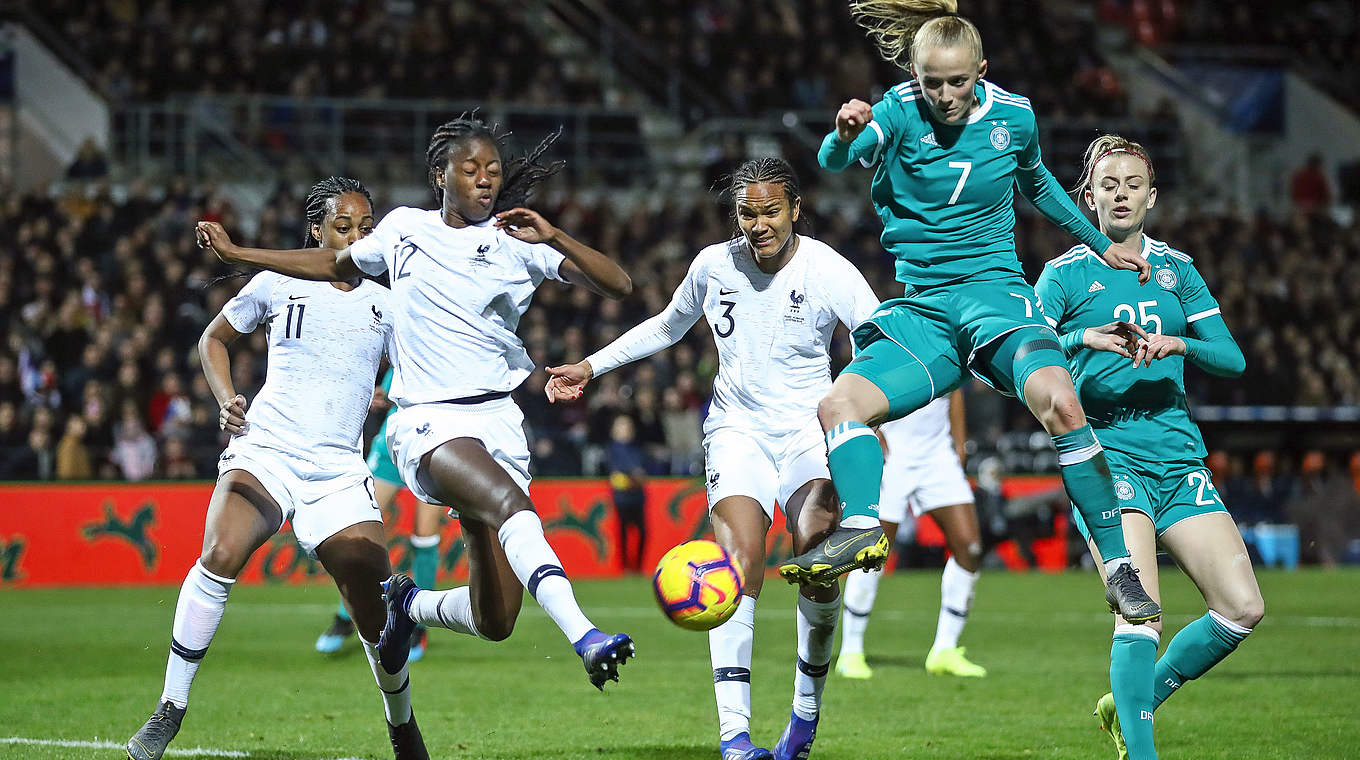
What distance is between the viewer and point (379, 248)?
6.52 metres

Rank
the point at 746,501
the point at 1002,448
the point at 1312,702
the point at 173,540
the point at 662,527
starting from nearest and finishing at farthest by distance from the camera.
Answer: the point at 746,501
the point at 1312,702
the point at 173,540
the point at 662,527
the point at 1002,448

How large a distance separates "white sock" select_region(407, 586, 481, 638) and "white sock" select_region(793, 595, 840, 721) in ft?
4.86

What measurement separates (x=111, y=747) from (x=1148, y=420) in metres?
4.82

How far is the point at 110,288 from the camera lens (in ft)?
65.9

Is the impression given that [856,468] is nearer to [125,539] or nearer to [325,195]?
[325,195]

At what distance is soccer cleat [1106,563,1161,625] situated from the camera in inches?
220

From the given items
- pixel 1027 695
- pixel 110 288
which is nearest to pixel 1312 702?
pixel 1027 695

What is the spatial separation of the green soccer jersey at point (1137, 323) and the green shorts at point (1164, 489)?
5cm

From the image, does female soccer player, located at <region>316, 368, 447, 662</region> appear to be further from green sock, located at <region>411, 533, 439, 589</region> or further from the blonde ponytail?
the blonde ponytail

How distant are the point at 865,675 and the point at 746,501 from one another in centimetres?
388

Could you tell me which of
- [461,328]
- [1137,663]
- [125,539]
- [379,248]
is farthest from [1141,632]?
[125,539]

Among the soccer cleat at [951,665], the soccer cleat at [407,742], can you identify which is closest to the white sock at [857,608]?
the soccer cleat at [951,665]

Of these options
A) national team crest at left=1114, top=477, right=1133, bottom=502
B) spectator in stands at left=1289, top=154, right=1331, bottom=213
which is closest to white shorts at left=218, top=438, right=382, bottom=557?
national team crest at left=1114, top=477, right=1133, bottom=502

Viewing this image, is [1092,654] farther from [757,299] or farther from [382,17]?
[382,17]
